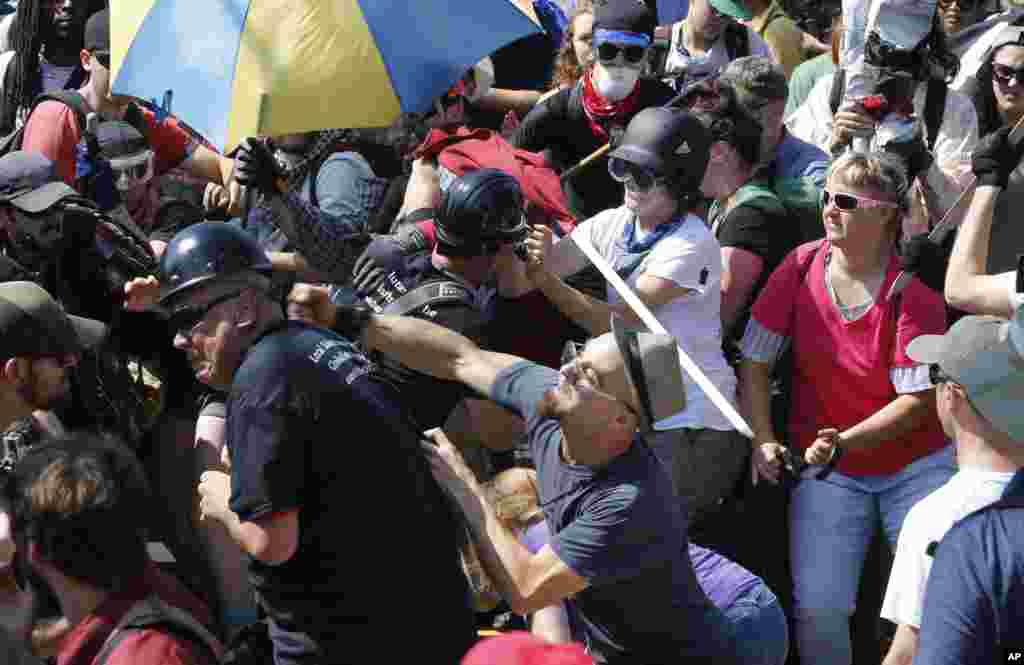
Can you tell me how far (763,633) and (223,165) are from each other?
147 inches

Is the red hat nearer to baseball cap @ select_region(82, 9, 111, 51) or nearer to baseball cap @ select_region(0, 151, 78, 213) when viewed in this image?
baseball cap @ select_region(0, 151, 78, 213)

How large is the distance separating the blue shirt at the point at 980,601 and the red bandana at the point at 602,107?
135 inches

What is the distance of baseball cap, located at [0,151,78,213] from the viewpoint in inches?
231

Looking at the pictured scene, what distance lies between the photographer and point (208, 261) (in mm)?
4297

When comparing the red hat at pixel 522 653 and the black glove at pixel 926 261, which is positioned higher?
the red hat at pixel 522 653

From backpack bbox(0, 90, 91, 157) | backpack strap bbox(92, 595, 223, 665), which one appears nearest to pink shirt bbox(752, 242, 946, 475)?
backpack strap bbox(92, 595, 223, 665)

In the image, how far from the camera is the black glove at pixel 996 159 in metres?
5.26

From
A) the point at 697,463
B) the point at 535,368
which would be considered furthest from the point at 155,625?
the point at 697,463

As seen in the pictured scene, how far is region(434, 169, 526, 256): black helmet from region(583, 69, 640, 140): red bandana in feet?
4.44

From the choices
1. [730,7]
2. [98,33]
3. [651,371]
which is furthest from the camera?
[730,7]

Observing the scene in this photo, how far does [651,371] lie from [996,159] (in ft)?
5.16

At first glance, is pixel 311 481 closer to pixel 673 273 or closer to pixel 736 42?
pixel 673 273

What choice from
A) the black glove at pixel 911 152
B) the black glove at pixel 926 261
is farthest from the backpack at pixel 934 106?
the black glove at pixel 926 261

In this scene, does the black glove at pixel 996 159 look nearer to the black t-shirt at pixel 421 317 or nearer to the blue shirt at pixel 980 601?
the black t-shirt at pixel 421 317
